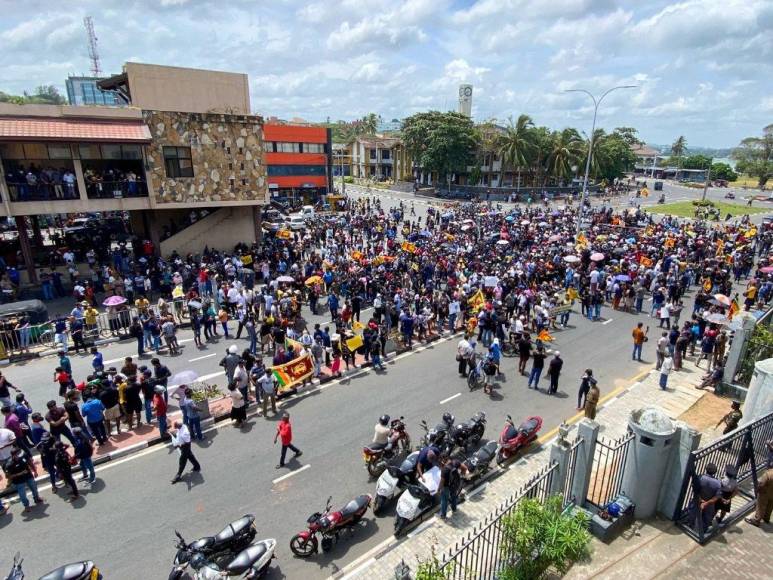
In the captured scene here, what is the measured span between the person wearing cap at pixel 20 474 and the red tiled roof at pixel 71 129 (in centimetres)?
1878

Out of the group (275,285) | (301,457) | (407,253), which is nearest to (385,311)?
(275,285)

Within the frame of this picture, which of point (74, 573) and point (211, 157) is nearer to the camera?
point (74, 573)

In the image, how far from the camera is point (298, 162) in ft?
195

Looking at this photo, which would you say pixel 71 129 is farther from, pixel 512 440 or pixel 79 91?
pixel 79 91

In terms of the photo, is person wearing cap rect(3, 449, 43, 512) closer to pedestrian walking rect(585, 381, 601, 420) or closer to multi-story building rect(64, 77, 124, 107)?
pedestrian walking rect(585, 381, 601, 420)

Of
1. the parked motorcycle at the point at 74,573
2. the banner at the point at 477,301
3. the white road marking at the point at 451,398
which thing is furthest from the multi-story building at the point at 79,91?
the parked motorcycle at the point at 74,573

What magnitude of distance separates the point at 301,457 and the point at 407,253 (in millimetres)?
18457

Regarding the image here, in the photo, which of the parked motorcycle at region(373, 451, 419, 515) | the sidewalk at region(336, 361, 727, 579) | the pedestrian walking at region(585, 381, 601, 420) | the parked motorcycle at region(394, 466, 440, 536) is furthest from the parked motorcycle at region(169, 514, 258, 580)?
the pedestrian walking at region(585, 381, 601, 420)

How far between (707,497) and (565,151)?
64.6 meters

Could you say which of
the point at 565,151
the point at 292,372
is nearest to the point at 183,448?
the point at 292,372

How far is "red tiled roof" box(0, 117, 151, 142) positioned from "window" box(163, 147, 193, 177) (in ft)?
6.93

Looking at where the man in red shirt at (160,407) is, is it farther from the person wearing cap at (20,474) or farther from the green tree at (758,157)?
the green tree at (758,157)

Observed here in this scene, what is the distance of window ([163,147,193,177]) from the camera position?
27500 millimetres

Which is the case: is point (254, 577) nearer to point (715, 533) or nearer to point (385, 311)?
point (715, 533)
